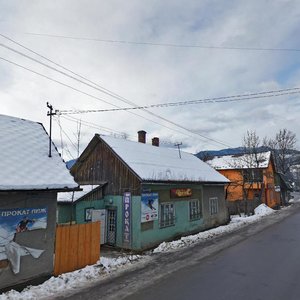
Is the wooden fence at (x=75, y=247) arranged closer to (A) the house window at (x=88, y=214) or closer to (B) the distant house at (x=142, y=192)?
(B) the distant house at (x=142, y=192)

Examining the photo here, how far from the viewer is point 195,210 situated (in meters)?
22.2

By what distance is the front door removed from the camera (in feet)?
56.8

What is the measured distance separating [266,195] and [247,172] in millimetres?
4786

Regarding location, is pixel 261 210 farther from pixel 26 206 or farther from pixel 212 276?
pixel 26 206

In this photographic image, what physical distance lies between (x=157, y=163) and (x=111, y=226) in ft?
17.4

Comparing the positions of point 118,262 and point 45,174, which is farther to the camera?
point 118,262

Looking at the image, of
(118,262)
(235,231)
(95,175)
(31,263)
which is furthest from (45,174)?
(235,231)

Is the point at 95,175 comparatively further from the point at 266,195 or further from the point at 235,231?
the point at 266,195

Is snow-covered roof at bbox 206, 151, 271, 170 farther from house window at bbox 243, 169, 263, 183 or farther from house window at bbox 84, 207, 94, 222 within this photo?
house window at bbox 84, 207, 94, 222

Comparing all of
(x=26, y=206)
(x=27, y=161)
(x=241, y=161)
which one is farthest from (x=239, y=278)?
(x=241, y=161)

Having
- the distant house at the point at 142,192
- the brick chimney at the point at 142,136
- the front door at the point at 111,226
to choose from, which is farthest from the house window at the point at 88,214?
the brick chimney at the point at 142,136

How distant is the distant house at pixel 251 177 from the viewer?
4075 centimetres

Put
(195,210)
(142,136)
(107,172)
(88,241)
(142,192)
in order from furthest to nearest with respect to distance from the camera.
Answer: (142,136)
(195,210)
(107,172)
(142,192)
(88,241)

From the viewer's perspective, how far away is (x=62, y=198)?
19.2 m
